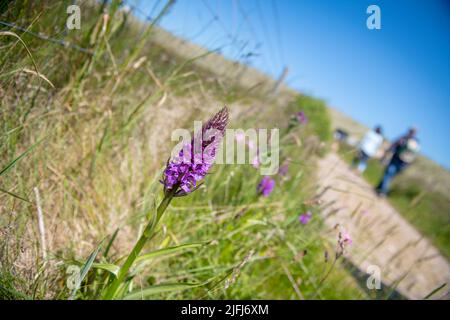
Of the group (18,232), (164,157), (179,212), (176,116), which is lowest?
(18,232)

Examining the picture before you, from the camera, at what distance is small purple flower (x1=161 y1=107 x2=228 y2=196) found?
1.08 metres

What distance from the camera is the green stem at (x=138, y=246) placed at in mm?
1138

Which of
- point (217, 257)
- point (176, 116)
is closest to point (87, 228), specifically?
point (217, 257)

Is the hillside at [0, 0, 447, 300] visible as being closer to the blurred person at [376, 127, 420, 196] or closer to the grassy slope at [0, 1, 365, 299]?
the grassy slope at [0, 1, 365, 299]

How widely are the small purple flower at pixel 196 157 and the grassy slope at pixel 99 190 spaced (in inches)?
16.4

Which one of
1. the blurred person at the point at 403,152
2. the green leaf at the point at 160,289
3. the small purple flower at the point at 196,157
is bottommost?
the green leaf at the point at 160,289

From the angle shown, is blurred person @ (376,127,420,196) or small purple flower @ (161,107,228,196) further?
blurred person @ (376,127,420,196)

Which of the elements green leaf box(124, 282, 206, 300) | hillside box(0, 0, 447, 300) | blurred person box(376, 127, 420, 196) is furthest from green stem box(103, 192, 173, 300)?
blurred person box(376, 127, 420, 196)

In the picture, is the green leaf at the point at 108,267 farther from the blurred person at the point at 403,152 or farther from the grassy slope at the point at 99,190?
the blurred person at the point at 403,152

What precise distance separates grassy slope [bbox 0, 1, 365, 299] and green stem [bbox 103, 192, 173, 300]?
120mm

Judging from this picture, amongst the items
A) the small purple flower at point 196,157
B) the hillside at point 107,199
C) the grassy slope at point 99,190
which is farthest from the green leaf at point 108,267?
the small purple flower at point 196,157

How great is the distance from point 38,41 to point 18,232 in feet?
4.69
